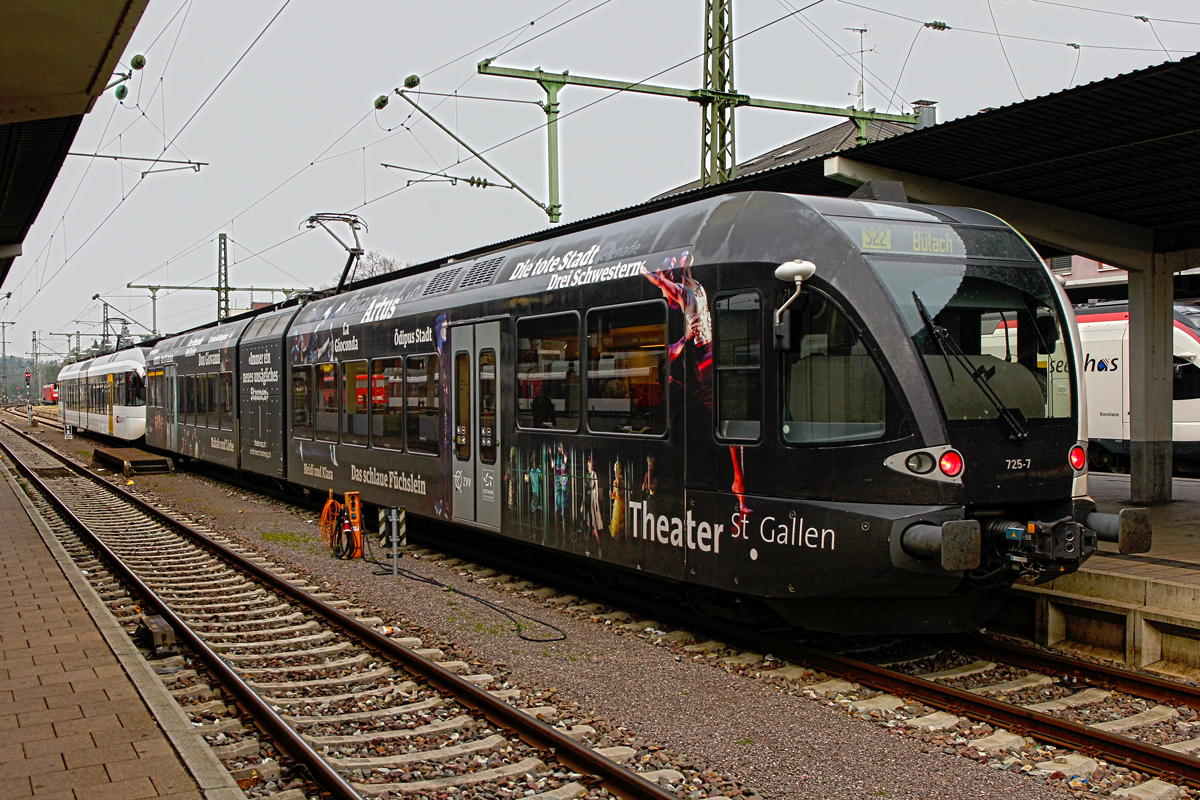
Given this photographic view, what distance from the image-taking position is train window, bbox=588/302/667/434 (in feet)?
24.8

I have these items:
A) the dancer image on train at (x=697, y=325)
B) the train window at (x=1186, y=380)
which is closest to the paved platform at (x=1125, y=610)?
the dancer image on train at (x=697, y=325)

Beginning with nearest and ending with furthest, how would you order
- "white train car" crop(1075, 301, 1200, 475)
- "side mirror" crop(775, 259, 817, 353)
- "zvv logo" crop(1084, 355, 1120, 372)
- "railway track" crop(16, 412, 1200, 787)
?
"railway track" crop(16, 412, 1200, 787) → "side mirror" crop(775, 259, 817, 353) → "white train car" crop(1075, 301, 1200, 475) → "zvv logo" crop(1084, 355, 1120, 372)

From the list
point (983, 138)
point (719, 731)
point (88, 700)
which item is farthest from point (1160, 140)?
point (88, 700)

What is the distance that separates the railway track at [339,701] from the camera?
507 centimetres

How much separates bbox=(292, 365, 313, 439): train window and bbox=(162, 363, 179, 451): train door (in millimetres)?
10541

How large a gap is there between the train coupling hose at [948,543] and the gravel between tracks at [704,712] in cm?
104

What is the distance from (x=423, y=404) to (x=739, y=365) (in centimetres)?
555

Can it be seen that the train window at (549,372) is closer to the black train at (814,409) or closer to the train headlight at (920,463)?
the black train at (814,409)

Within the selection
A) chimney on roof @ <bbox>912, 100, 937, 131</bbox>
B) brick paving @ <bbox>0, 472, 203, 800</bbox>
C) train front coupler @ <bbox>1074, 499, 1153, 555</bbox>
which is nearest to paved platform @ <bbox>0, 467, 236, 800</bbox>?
brick paving @ <bbox>0, 472, 203, 800</bbox>

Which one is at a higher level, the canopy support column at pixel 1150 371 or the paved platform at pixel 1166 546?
the canopy support column at pixel 1150 371

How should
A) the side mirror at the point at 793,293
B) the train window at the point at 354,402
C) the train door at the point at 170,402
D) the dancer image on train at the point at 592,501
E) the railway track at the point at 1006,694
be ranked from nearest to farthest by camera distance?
the railway track at the point at 1006,694, the side mirror at the point at 793,293, the dancer image on train at the point at 592,501, the train window at the point at 354,402, the train door at the point at 170,402

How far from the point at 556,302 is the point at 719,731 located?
4.31m

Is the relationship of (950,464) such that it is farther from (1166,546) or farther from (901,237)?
(1166,546)

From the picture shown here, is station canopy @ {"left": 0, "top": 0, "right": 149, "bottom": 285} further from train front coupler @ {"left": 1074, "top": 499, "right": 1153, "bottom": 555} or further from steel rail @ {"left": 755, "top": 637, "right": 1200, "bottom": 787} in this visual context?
train front coupler @ {"left": 1074, "top": 499, "right": 1153, "bottom": 555}
